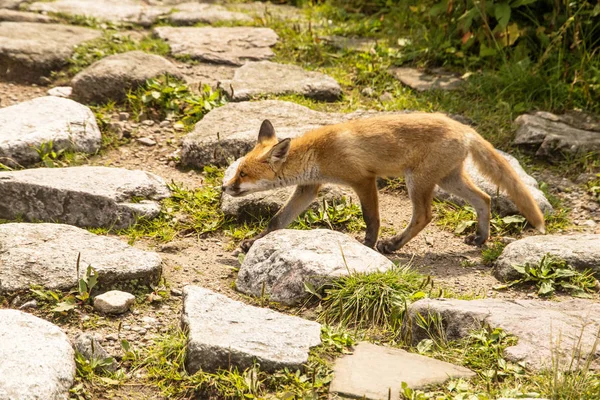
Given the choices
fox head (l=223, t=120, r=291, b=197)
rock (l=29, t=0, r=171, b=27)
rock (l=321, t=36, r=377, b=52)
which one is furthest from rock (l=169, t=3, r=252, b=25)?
fox head (l=223, t=120, r=291, b=197)

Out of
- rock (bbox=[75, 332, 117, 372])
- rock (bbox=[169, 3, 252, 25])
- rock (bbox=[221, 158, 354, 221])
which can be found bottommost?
A: rock (bbox=[75, 332, 117, 372])

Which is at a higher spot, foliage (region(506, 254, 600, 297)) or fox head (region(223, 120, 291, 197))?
fox head (region(223, 120, 291, 197))

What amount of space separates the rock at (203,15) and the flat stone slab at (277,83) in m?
1.70

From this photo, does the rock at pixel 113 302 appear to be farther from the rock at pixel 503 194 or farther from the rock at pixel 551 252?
the rock at pixel 503 194

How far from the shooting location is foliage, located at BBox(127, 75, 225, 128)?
742 centimetres

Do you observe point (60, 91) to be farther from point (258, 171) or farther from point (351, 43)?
point (351, 43)

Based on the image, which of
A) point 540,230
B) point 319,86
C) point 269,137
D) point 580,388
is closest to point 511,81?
point 319,86

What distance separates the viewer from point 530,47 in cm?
803

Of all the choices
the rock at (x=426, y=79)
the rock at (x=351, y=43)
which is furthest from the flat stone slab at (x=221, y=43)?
the rock at (x=426, y=79)

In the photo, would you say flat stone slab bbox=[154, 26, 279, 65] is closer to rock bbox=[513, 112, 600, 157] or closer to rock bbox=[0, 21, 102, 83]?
rock bbox=[0, 21, 102, 83]

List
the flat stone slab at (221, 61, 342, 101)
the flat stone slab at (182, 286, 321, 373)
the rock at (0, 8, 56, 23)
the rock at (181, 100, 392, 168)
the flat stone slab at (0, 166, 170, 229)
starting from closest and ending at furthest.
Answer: the flat stone slab at (182, 286, 321, 373) → the flat stone slab at (0, 166, 170, 229) → the rock at (181, 100, 392, 168) → the flat stone slab at (221, 61, 342, 101) → the rock at (0, 8, 56, 23)

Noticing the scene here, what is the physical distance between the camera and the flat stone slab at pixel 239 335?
3854 mm

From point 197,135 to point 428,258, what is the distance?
2.38m

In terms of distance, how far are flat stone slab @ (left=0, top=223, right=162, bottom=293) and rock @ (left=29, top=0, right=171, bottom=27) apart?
16.9 feet
